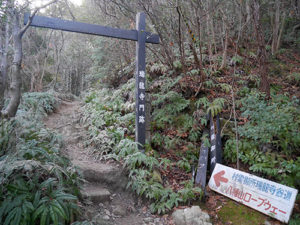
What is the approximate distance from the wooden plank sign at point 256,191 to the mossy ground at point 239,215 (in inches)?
4.0

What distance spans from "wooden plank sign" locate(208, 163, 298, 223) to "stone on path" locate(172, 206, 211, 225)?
2.83 feet

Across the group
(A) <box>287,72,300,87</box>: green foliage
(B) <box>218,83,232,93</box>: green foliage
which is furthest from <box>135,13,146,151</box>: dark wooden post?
(A) <box>287,72,300,87</box>: green foliage

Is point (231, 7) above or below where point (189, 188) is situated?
above

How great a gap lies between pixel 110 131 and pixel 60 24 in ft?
10.6

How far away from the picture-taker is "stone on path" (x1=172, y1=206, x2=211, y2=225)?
13.0 feet

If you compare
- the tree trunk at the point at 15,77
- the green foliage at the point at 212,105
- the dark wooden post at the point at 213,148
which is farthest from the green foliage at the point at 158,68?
the tree trunk at the point at 15,77

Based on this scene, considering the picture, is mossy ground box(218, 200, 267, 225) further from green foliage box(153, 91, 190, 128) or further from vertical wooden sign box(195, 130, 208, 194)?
green foliage box(153, 91, 190, 128)

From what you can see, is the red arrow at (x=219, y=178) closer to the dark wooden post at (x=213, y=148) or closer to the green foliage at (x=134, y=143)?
the dark wooden post at (x=213, y=148)

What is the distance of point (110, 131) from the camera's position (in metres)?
6.65

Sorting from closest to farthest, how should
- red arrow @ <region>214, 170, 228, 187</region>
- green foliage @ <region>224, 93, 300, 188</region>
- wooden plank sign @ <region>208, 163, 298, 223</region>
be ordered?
wooden plank sign @ <region>208, 163, 298, 223</region> → green foliage @ <region>224, 93, 300, 188</region> → red arrow @ <region>214, 170, 228, 187</region>

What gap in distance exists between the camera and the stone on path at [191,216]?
3975mm

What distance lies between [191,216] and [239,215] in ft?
3.18

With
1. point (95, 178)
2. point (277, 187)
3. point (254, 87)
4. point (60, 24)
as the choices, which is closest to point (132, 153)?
point (95, 178)

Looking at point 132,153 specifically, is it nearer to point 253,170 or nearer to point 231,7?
point 253,170
